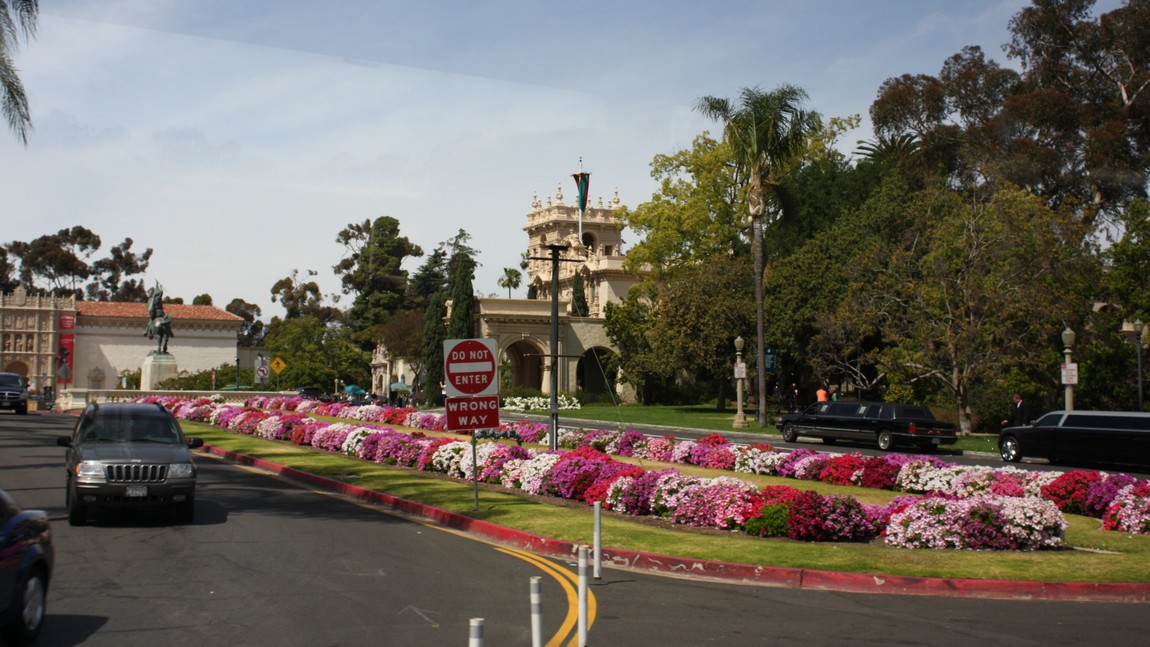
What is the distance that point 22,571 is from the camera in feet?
25.1

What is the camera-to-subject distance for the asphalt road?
337 inches

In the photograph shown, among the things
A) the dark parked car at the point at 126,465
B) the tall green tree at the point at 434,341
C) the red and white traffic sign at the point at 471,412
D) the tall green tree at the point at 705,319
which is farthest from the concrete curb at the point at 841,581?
the tall green tree at the point at 434,341

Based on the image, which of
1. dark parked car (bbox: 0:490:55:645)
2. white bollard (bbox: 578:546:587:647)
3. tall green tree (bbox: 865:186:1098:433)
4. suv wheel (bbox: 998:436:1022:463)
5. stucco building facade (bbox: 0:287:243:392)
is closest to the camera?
white bollard (bbox: 578:546:587:647)

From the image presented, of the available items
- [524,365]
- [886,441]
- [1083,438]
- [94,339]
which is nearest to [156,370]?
[524,365]

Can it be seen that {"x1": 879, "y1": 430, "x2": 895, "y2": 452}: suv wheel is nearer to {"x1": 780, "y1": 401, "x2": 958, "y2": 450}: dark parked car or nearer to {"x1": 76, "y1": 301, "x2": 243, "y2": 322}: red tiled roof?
{"x1": 780, "y1": 401, "x2": 958, "y2": 450}: dark parked car

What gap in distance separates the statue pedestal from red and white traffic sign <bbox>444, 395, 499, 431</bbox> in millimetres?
46054

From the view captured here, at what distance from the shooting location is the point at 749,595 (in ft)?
34.9

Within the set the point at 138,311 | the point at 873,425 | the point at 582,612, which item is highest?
the point at 138,311

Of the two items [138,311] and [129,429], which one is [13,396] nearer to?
[129,429]

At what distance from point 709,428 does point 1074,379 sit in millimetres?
15042

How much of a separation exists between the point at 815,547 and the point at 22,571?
8773mm

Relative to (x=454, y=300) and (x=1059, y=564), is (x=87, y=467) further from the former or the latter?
(x=454, y=300)

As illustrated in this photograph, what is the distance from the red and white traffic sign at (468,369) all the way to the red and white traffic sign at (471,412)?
9 cm

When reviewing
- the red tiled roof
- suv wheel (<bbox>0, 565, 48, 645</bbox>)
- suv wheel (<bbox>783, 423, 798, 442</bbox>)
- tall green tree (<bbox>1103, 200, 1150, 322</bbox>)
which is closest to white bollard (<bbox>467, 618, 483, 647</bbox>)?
suv wheel (<bbox>0, 565, 48, 645</bbox>)
